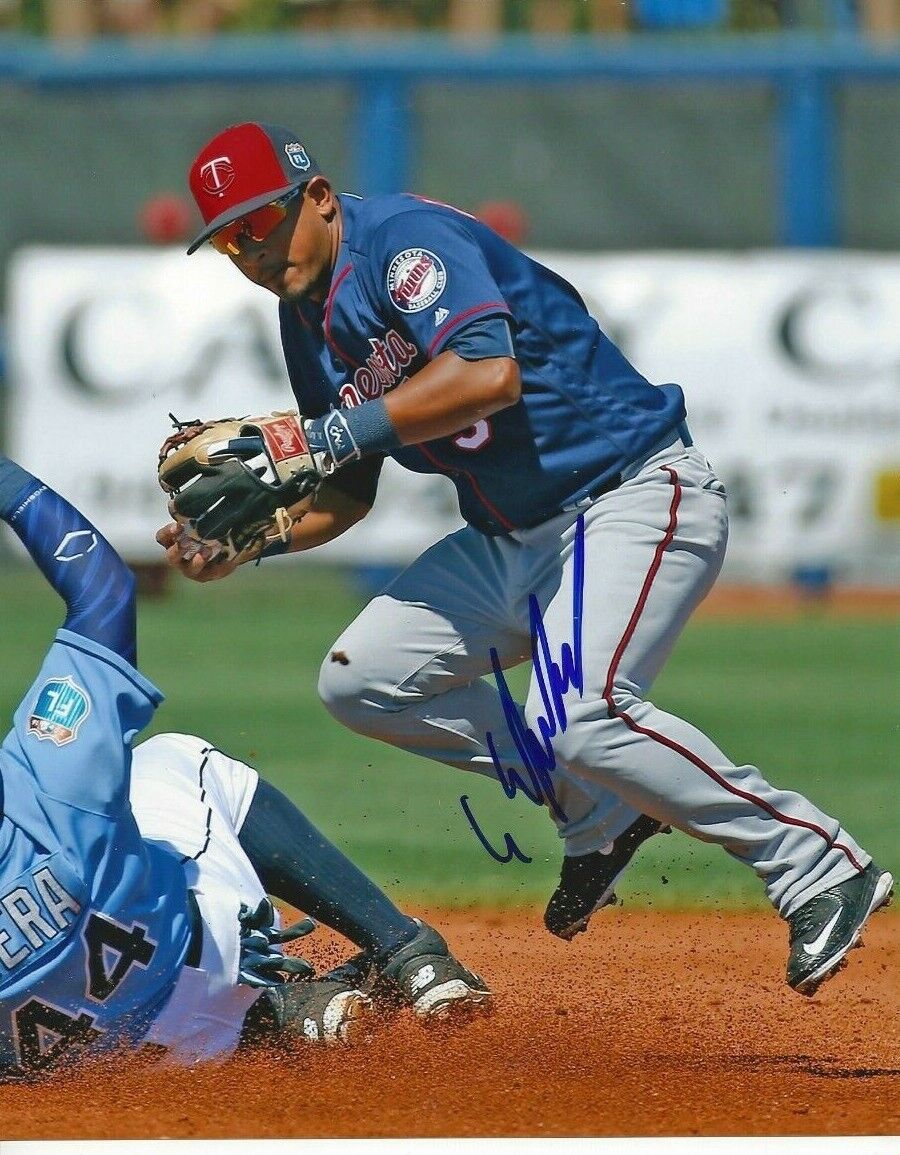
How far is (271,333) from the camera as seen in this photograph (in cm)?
1159

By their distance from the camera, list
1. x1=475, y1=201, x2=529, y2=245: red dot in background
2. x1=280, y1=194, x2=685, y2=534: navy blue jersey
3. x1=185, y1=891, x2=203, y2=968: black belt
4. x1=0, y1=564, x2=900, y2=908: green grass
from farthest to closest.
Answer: x1=475, y1=201, x2=529, y2=245: red dot in background
x1=0, y1=564, x2=900, y2=908: green grass
x1=280, y1=194, x2=685, y2=534: navy blue jersey
x1=185, y1=891, x2=203, y2=968: black belt

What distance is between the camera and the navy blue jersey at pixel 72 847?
308cm

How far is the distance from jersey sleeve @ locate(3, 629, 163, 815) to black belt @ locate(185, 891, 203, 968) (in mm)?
311

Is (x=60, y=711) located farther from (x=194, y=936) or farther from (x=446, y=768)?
(x=446, y=768)

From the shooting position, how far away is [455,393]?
3.55 metres

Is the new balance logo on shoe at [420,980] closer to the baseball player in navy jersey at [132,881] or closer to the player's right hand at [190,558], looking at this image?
the baseball player in navy jersey at [132,881]

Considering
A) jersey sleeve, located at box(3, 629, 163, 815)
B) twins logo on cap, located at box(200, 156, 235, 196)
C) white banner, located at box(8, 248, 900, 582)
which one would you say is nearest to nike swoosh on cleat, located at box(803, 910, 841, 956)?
jersey sleeve, located at box(3, 629, 163, 815)

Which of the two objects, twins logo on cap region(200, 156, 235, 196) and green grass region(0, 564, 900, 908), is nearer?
twins logo on cap region(200, 156, 235, 196)

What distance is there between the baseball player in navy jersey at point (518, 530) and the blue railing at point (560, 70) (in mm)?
8749

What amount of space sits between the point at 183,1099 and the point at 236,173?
68.3 inches

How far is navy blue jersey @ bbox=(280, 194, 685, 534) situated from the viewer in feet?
12.4

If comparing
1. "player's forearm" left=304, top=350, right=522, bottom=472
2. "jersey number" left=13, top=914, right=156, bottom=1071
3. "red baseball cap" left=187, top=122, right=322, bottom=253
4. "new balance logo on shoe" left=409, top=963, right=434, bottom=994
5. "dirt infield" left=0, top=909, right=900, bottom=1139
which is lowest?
"dirt infield" left=0, top=909, right=900, bottom=1139

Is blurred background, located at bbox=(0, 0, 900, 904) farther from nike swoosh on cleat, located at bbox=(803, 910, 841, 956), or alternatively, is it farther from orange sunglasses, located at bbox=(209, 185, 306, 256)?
orange sunglasses, located at bbox=(209, 185, 306, 256)

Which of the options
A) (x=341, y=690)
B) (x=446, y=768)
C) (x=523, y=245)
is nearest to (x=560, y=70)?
(x=523, y=245)
